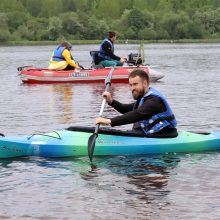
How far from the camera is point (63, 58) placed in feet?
75.8

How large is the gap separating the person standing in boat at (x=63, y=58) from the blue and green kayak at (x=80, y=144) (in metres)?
12.1

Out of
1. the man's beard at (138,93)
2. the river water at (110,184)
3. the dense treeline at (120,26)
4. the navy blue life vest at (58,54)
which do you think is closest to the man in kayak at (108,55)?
the navy blue life vest at (58,54)

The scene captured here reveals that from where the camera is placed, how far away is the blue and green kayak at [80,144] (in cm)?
1063

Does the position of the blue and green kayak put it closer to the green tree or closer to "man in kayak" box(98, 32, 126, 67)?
"man in kayak" box(98, 32, 126, 67)

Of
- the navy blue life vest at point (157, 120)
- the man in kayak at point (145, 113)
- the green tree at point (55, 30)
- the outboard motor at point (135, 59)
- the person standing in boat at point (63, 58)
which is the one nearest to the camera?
the man in kayak at point (145, 113)

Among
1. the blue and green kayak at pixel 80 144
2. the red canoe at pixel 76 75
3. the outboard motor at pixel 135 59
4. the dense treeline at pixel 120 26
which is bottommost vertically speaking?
the dense treeline at pixel 120 26

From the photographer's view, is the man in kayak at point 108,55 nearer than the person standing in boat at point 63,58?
No

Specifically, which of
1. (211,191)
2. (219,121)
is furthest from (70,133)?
(219,121)

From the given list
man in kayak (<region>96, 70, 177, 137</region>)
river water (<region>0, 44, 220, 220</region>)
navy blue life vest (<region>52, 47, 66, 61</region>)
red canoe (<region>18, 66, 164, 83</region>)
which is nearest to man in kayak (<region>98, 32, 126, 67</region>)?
red canoe (<region>18, 66, 164, 83</region>)

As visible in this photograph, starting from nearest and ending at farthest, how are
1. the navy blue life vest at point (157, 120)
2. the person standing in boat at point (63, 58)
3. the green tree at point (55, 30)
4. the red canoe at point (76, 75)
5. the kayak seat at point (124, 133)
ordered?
the navy blue life vest at point (157, 120), the kayak seat at point (124, 133), the person standing in boat at point (63, 58), the red canoe at point (76, 75), the green tree at point (55, 30)

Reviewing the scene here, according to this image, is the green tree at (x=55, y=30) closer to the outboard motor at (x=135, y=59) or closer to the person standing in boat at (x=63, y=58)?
the outboard motor at (x=135, y=59)

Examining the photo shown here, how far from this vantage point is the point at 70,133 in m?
10.8

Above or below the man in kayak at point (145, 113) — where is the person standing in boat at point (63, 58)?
below

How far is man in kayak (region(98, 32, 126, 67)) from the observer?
2322 cm
